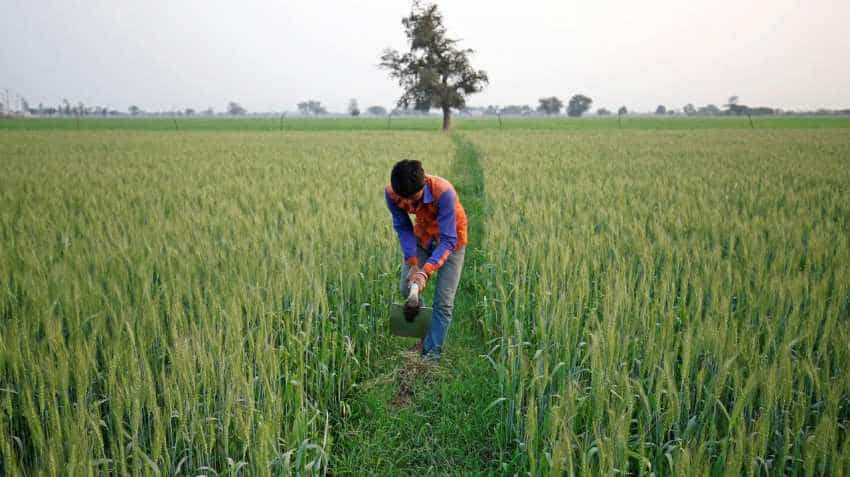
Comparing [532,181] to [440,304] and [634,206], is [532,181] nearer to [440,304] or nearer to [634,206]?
[634,206]

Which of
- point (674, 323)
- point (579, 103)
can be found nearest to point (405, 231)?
point (674, 323)

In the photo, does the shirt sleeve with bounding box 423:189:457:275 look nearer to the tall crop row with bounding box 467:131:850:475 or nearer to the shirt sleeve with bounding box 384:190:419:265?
the shirt sleeve with bounding box 384:190:419:265

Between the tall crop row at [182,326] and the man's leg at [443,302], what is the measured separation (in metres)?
0.50

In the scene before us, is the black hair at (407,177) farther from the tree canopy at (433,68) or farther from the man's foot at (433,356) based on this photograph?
the tree canopy at (433,68)

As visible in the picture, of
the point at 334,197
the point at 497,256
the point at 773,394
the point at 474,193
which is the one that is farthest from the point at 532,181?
the point at 773,394

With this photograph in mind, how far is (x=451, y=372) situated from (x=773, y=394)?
2196 millimetres

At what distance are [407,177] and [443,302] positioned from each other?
3.75 feet

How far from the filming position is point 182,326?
254 cm

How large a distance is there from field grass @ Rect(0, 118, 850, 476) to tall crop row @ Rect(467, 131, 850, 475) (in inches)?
1.0

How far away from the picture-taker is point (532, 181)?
29.8 feet

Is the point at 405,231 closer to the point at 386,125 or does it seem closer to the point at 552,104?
the point at 386,125

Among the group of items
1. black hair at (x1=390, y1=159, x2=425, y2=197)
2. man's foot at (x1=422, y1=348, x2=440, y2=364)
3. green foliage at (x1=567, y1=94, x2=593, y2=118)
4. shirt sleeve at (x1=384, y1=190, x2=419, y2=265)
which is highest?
green foliage at (x1=567, y1=94, x2=593, y2=118)

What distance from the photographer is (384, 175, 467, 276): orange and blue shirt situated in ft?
11.8

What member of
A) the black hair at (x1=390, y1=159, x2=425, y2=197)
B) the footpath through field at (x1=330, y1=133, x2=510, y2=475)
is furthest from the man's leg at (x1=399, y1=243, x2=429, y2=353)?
the black hair at (x1=390, y1=159, x2=425, y2=197)
